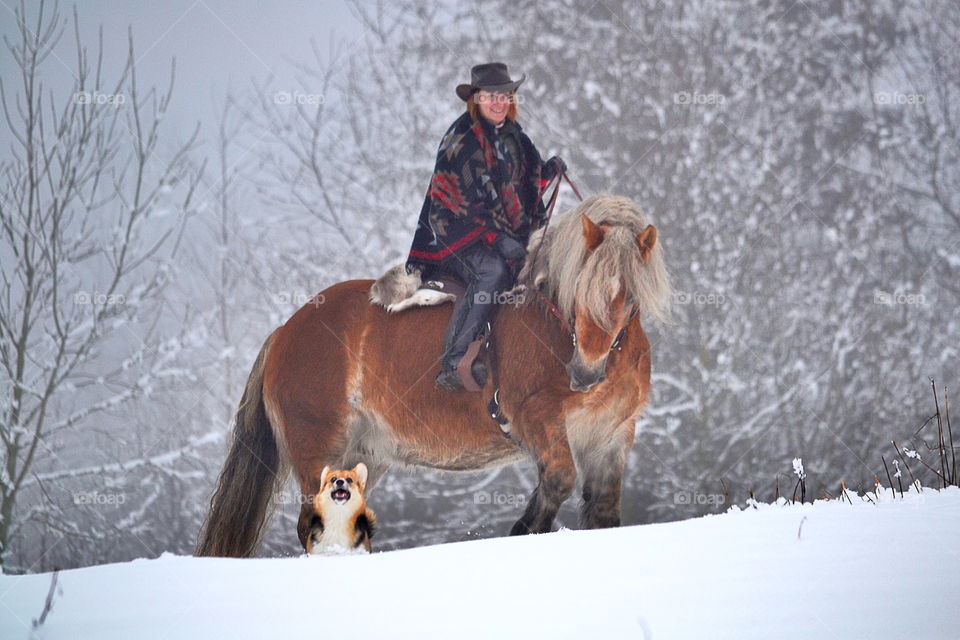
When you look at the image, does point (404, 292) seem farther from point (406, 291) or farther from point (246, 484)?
point (246, 484)

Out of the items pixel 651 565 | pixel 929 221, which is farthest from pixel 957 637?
pixel 929 221

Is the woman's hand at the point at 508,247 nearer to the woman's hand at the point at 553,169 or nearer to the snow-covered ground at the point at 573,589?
the woman's hand at the point at 553,169

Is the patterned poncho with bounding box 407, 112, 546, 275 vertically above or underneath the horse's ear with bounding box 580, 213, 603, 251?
above

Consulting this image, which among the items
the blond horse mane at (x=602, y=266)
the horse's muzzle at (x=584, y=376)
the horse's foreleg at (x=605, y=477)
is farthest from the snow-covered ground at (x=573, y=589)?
the horse's foreleg at (x=605, y=477)

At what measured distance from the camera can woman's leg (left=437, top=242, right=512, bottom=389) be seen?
17.0 feet

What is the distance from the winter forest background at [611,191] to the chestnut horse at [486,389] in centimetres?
520

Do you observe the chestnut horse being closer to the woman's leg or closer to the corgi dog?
the woman's leg

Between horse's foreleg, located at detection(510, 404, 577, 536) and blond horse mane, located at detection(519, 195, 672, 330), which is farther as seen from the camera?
horse's foreleg, located at detection(510, 404, 577, 536)

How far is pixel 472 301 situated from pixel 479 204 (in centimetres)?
54

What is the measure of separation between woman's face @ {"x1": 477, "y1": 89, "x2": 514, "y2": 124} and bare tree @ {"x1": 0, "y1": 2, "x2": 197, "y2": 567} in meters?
6.45

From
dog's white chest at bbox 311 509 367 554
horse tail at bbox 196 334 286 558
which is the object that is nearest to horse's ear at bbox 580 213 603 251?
dog's white chest at bbox 311 509 367 554

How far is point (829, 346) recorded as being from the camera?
1134 centimetres

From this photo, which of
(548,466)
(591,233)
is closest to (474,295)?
(591,233)

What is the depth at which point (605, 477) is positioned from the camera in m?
5.14
